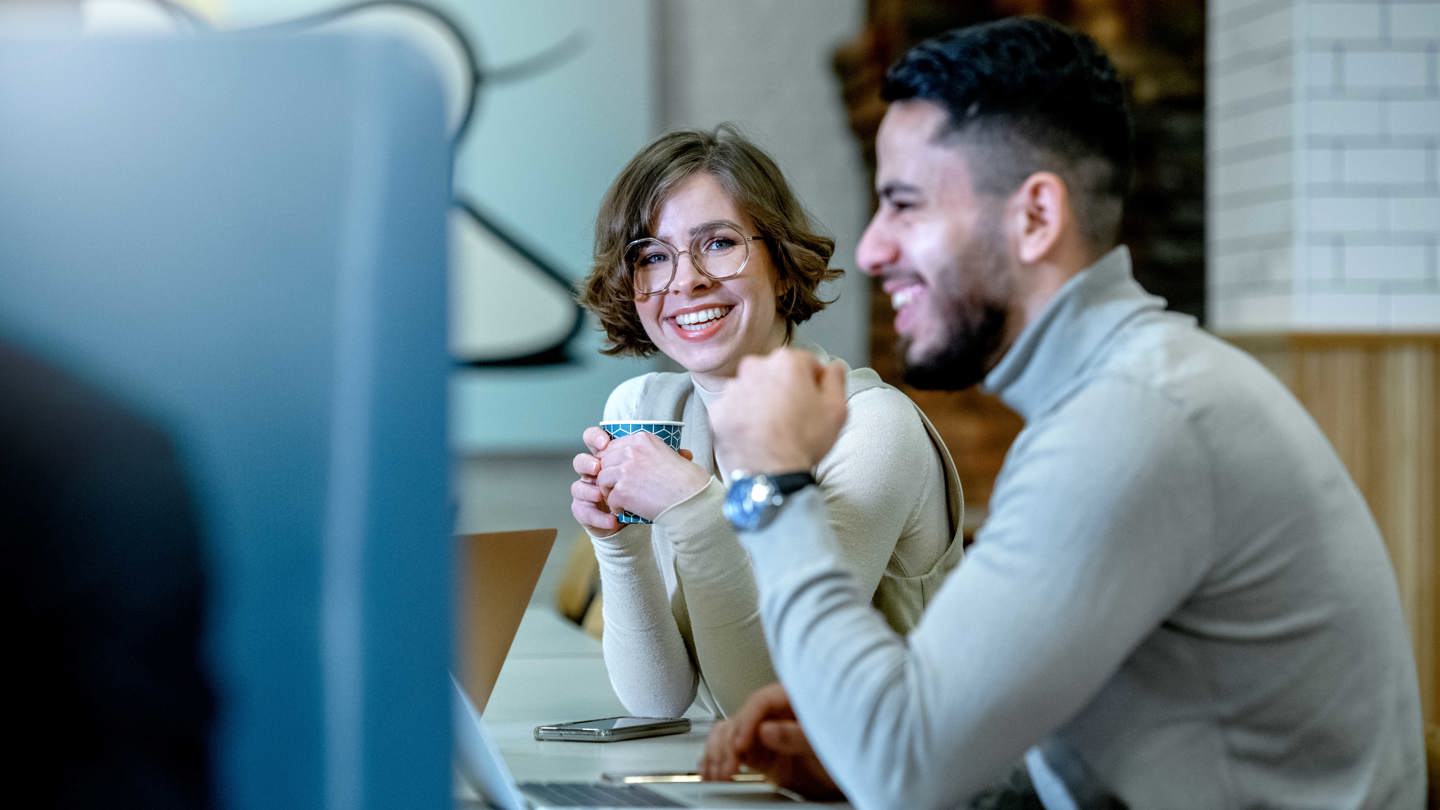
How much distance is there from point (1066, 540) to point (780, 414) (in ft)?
0.78

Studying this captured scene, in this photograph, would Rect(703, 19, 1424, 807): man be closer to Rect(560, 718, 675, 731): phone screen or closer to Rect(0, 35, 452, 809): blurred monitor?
Rect(560, 718, 675, 731): phone screen

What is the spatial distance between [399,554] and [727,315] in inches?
47.3

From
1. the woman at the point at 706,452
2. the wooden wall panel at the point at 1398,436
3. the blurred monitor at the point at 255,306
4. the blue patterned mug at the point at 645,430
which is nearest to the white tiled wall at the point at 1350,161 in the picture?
the wooden wall panel at the point at 1398,436

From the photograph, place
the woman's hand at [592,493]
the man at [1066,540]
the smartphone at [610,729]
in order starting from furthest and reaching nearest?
the woman's hand at [592,493], the smartphone at [610,729], the man at [1066,540]

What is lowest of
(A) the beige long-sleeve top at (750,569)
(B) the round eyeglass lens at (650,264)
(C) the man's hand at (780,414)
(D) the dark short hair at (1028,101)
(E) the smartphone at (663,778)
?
(E) the smartphone at (663,778)

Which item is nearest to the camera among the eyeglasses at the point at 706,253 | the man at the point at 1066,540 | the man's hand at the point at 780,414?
the man at the point at 1066,540

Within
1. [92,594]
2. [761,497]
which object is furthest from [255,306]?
[761,497]

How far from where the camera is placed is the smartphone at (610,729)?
141 centimetres

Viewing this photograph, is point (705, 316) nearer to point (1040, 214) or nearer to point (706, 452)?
point (706, 452)

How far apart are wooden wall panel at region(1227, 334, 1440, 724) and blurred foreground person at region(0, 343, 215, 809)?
10.6 ft

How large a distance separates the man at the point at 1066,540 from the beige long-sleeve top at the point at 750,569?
32cm

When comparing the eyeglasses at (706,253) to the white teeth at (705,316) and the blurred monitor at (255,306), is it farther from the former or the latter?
the blurred monitor at (255,306)

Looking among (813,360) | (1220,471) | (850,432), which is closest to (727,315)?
(850,432)

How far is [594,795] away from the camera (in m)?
1.13
